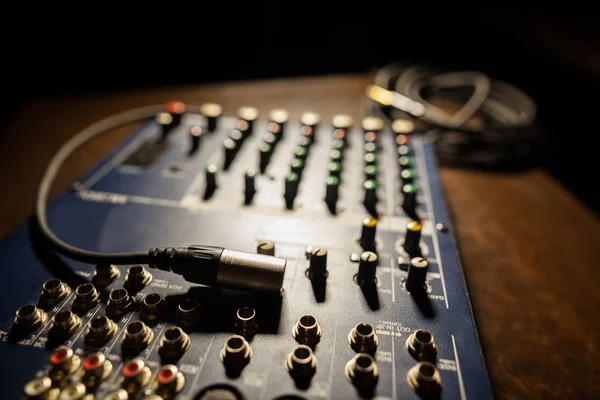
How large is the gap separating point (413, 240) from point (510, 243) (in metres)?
0.31

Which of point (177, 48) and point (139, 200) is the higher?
point (177, 48)

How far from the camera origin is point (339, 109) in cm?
135

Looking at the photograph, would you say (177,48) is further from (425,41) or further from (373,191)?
(373,191)

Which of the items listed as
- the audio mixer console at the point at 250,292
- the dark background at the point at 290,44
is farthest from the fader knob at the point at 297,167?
the dark background at the point at 290,44

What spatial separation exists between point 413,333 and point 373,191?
305 millimetres

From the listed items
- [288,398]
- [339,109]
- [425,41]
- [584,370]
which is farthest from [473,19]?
[288,398]

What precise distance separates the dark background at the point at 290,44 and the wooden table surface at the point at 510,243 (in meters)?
0.26

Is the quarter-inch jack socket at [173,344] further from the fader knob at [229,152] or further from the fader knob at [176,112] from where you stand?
the fader knob at [176,112]

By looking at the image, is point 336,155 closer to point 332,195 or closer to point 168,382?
point 332,195

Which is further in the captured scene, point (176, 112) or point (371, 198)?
point (176, 112)

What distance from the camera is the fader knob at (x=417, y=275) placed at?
0.59 metres

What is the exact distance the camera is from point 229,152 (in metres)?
0.92

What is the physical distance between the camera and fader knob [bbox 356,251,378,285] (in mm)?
596

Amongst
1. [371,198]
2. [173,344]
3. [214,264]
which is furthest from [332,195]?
[173,344]
